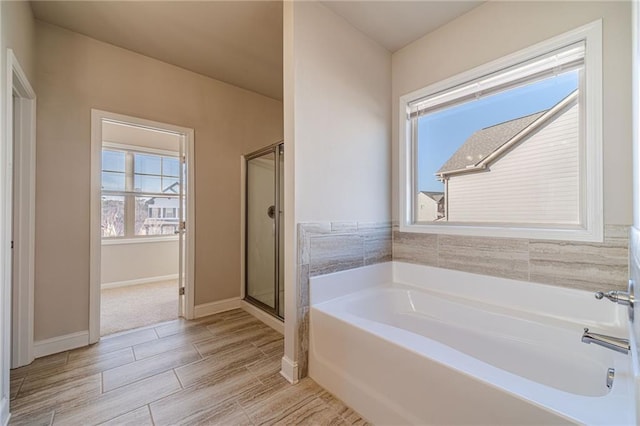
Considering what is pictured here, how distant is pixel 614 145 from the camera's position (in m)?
1.43

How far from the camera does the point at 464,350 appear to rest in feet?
5.74

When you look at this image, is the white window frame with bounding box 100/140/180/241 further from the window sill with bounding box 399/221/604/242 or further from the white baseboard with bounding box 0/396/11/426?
the window sill with bounding box 399/221/604/242

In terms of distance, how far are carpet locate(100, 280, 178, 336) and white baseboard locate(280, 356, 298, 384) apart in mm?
1632

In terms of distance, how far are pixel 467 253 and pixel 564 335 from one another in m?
0.70

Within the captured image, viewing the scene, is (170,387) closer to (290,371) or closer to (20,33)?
(290,371)

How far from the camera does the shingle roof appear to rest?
6.11 ft

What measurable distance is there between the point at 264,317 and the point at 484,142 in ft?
8.34

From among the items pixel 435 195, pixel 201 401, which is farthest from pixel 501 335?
pixel 201 401

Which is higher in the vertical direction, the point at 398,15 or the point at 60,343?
the point at 398,15

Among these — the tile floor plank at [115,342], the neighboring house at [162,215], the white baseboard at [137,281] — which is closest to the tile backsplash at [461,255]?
the tile floor plank at [115,342]

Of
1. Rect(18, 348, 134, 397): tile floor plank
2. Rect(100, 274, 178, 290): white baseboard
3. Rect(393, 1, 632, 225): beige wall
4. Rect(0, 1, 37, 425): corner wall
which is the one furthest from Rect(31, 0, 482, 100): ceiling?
Rect(100, 274, 178, 290): white baseboard

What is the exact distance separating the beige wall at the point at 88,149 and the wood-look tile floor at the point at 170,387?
0.49 metres

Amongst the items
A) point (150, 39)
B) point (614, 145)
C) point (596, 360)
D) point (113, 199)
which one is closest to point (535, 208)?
point (614, 145)

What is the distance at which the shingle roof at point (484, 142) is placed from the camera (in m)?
1.86
